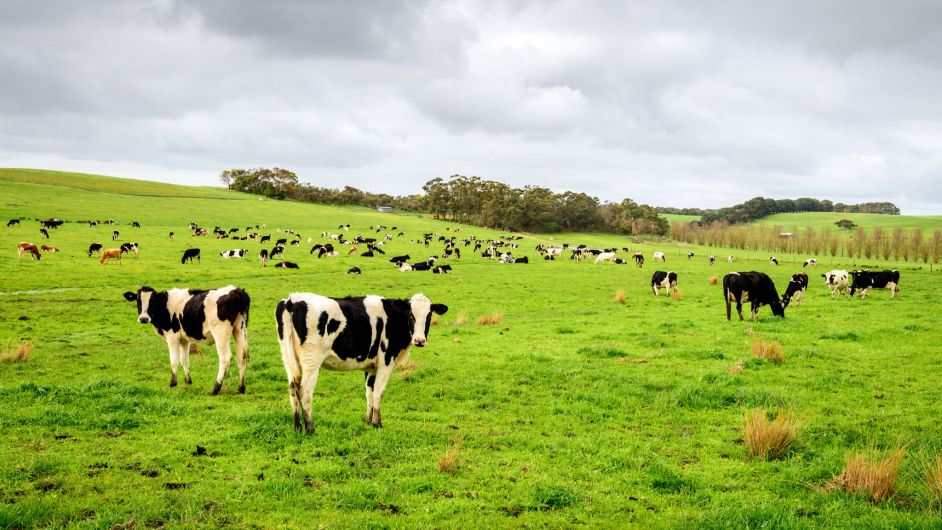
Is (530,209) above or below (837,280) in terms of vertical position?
above

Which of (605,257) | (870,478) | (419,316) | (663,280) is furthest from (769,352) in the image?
(605,257)

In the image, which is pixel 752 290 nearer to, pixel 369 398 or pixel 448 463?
pixel 369 398

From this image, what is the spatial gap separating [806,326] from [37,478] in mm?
22728

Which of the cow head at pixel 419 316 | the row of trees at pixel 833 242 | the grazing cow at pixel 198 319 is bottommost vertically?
the grazing cow at pixel 198 319

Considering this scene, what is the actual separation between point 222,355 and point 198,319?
3.51 feet

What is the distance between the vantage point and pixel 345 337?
9102mm

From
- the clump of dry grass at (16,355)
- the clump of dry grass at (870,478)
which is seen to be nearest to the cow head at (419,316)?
the clump of dry grass at (870,478)

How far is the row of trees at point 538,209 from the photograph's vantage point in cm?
13388

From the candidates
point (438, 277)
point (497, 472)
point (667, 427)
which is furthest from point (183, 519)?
point (438, 277)

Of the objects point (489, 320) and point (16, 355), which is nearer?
point (16, 355)

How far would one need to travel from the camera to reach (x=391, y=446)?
830 cm

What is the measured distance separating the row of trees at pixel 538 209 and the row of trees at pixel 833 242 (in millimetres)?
11596

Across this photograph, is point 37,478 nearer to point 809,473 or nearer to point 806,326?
point 809,473

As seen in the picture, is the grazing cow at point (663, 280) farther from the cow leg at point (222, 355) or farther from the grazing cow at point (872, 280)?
the cow leg at point (222, 355)
